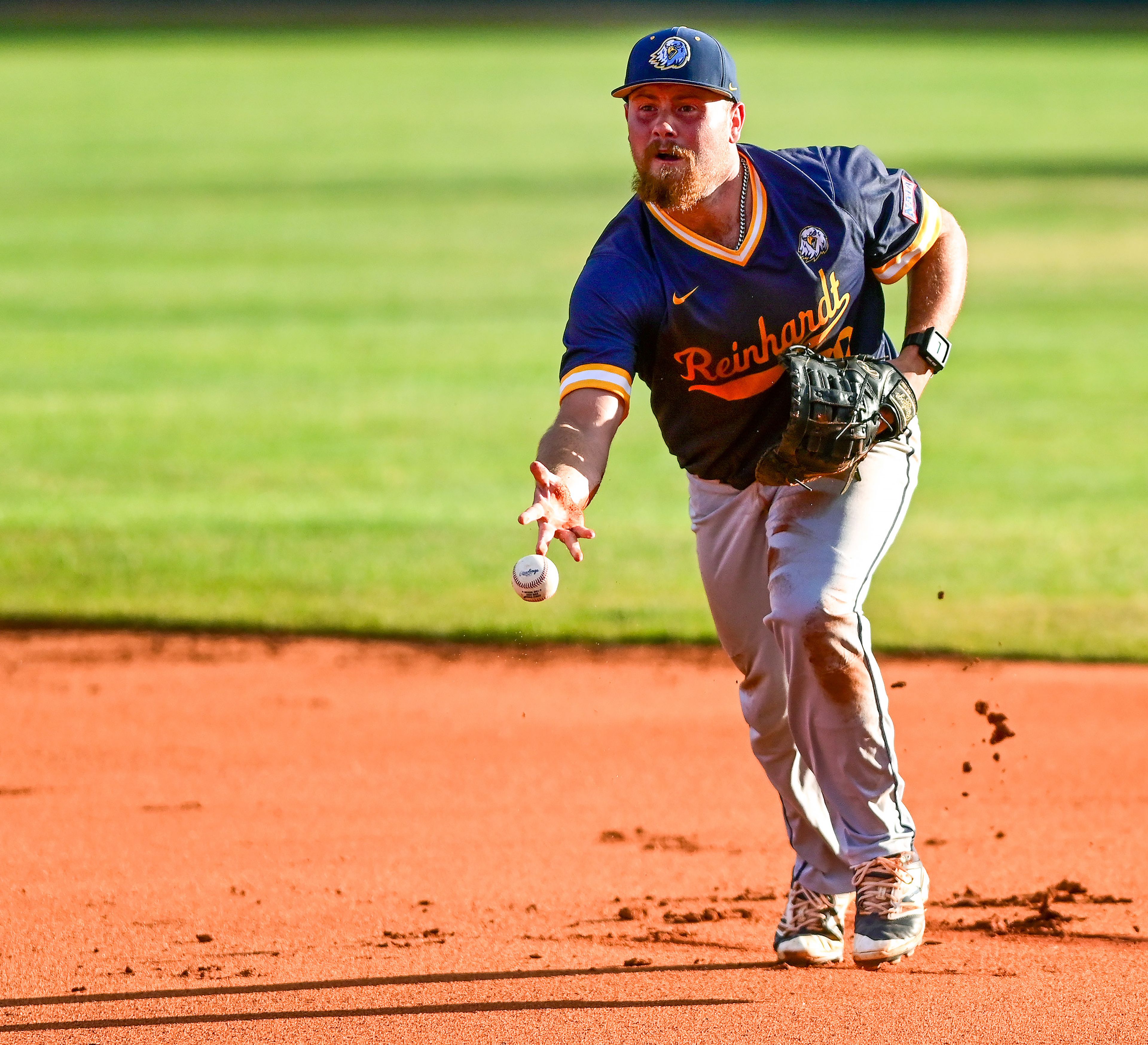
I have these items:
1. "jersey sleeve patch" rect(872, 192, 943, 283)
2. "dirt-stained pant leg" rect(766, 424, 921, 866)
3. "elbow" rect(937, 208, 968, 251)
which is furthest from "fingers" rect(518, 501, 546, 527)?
"elbow" rect(937, 208, 968, 251)

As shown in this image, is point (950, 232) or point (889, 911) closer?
point (889, 911)

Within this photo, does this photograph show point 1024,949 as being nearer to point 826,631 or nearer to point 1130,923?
point 1130,923

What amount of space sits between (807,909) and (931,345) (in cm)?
156

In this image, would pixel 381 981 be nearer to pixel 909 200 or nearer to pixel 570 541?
pixel 570 541

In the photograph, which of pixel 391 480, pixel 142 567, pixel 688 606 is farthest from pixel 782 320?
pixel 391 480

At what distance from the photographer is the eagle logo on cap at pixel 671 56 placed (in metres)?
4.26

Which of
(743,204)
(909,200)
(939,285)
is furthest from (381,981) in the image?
(909,200)

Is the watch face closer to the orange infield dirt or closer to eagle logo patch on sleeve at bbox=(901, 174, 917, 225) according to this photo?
eagle logo patch on sleeve at bbox=(901, 174, 917, 225)

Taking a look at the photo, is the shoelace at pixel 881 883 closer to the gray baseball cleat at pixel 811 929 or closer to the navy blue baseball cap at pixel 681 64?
the gray baseball cleat at pixel 811 929

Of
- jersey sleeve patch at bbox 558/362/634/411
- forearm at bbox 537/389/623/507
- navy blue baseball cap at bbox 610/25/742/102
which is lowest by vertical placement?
forearm at bbox 537/389/623/507

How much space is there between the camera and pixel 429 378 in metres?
15.0

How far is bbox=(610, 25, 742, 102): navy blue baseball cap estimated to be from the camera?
4.26m

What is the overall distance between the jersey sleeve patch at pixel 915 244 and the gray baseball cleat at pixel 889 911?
1.55 meters

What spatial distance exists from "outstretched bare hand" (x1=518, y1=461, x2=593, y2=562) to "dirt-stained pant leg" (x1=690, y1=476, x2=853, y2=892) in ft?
2.55
